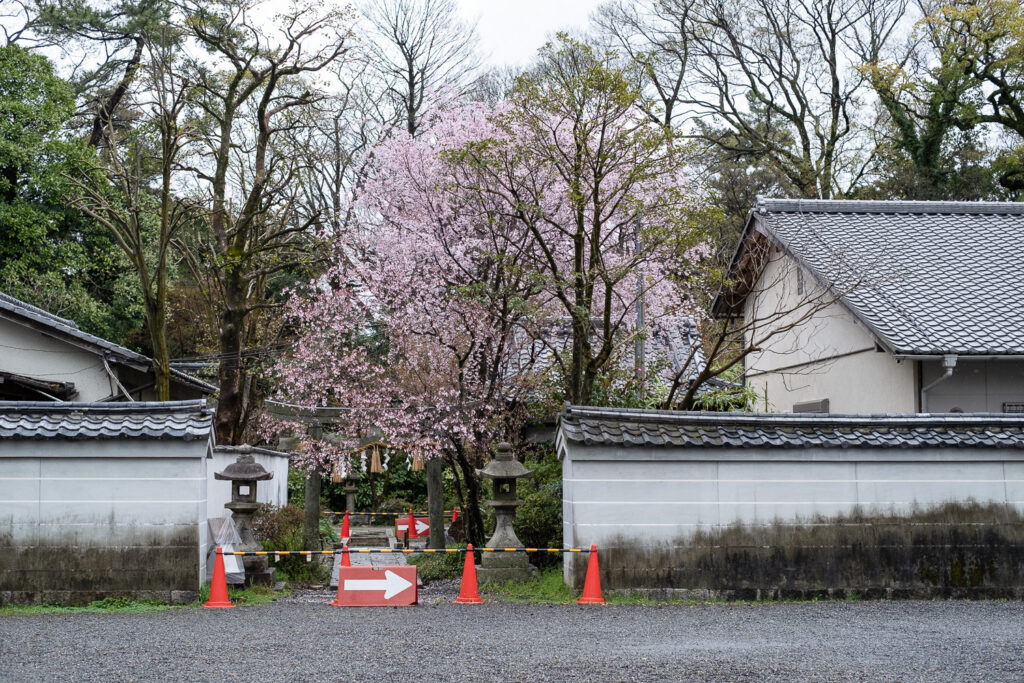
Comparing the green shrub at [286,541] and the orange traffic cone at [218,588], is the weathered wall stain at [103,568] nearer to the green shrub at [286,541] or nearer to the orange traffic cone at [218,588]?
the orange traffic cone at [218,588]

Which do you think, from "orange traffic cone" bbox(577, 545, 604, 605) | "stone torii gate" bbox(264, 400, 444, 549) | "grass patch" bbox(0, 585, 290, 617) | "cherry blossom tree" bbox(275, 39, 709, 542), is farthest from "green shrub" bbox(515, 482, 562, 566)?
"stone torii gate" bbox(264, 400, 444, 549)

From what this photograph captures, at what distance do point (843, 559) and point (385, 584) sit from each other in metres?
5.38

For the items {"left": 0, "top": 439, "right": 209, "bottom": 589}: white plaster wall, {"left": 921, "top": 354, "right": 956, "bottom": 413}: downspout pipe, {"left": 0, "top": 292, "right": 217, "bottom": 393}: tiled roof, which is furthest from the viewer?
{"left": 0, "top": 292, "right": 217, "bottom": 393}: tiled roof

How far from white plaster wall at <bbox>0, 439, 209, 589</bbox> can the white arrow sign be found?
1741mm

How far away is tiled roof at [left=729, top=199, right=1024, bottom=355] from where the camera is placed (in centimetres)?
1440

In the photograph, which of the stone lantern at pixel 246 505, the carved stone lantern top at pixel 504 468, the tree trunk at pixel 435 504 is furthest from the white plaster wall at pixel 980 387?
the stone lantern at pixel 246 505

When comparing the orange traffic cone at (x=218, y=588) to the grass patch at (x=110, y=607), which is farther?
the orange traffic cone at (x=218, y=588)

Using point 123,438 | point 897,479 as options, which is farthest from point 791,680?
point 123,438

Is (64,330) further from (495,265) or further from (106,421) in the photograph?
(495,265)

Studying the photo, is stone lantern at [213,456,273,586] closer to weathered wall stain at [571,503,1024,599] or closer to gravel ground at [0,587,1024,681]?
gravel ground at [0,587,1024,681]

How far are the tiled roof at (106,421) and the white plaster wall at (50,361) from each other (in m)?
9.09

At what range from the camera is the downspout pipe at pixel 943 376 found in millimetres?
13789

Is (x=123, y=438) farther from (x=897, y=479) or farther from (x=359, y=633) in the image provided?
(x=897, y=479)

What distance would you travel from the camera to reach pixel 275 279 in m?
28.8
